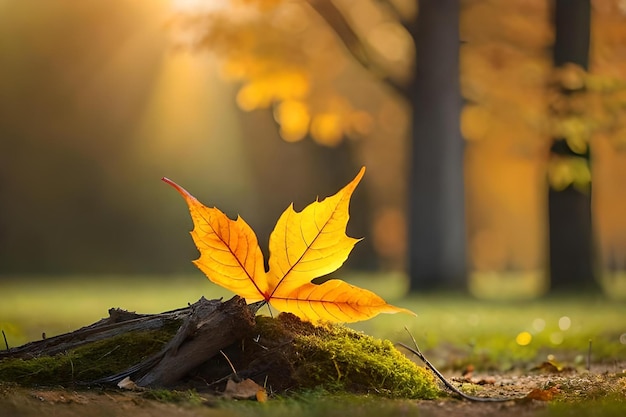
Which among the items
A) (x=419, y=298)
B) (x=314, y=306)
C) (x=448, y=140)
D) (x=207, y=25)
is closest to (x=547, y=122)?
(x=448, y=140)

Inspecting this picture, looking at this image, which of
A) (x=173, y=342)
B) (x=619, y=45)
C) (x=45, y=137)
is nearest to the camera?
(x=173, y=342)

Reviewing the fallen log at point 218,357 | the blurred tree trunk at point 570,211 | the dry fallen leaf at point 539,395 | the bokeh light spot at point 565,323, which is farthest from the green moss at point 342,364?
the blurred tree trunk at point 570,211

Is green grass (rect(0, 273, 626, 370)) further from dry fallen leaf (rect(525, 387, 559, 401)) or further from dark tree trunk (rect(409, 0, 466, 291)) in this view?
dry fallen leaf (rect(525, 387, 559, 401))

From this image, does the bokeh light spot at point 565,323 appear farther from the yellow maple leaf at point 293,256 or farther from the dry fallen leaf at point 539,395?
the yellow maple leaf at point 293,256

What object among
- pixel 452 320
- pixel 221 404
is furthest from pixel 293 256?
pixel 452 320

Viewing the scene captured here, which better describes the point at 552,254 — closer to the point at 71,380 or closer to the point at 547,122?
the point at 547,122

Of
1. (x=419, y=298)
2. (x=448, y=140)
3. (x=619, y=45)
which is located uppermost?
(x=619, y=45)

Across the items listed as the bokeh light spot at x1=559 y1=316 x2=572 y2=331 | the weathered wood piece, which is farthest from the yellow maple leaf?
the bokeh light spot at x1=559 y1=316 x2=572 y2=331

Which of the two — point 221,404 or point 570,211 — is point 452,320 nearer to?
point 570,211
